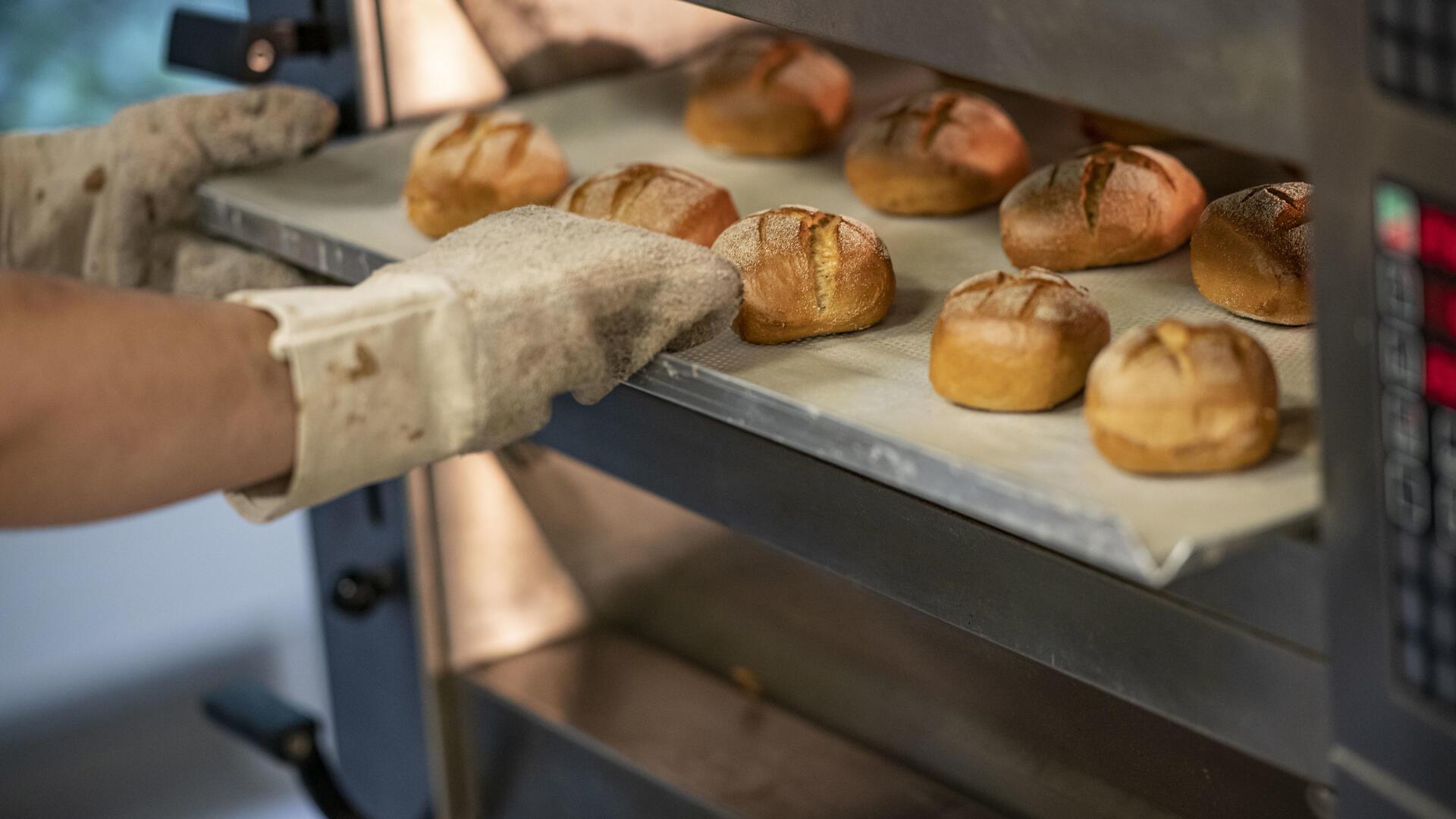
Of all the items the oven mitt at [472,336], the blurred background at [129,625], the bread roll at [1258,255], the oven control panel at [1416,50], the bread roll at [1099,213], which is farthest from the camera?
the blurred background at [129,625]

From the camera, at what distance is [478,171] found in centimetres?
153

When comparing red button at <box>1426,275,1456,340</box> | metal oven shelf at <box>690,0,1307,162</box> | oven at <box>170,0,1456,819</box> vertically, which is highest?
metal oven shelf at <box>690,0,1307,162</box>

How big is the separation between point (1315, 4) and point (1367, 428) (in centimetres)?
22

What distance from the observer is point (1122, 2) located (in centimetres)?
88

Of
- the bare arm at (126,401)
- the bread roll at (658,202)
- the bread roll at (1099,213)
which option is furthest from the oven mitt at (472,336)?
the bread roll at (1099,213)

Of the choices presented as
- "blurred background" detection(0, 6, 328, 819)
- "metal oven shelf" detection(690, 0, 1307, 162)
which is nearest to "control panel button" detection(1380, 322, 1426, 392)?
"metal oven shelf" detection(690, 0, 1307, 162)

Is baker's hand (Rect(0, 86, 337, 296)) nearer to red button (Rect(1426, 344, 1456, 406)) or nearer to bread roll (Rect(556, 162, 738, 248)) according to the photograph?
bread roll (Rect(556, 162, 738, 248))

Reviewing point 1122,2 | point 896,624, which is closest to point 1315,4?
point 1122,2

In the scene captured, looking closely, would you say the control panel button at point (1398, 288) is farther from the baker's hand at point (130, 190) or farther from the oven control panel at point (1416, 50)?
the baker's hand at point (130, 190)

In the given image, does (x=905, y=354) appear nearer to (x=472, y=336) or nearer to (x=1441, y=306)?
(x=472, y=336)

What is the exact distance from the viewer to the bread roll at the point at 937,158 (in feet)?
4.83

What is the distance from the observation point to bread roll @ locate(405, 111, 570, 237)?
151cm

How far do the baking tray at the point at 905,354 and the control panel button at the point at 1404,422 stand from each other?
0.35 ft

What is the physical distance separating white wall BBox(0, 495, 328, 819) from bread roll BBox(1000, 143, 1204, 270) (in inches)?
69.9
